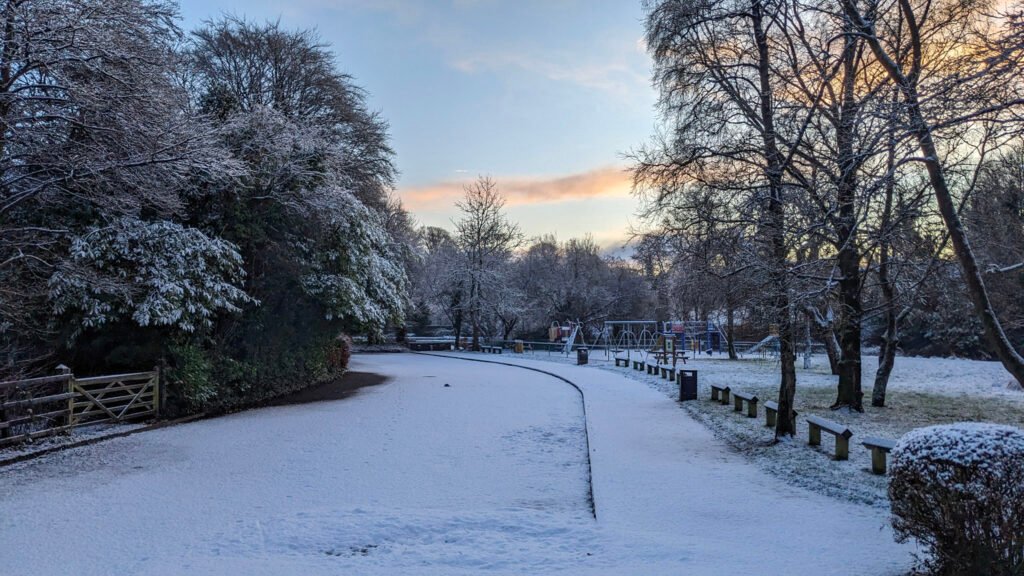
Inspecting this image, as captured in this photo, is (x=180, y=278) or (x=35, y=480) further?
(x=180, y=278)

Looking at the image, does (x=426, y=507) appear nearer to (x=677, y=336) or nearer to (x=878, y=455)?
(x=878, y=455)

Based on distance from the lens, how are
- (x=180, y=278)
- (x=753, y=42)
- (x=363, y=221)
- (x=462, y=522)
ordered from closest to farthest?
(x=462, y=522), (x=753, y=42), (x=180, y=278), (x=363, y=221)

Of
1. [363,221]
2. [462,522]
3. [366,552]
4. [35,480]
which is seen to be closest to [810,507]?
[462,522]

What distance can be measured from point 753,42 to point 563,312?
37719 millimetres

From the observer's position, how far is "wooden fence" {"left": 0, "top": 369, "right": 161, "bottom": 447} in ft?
33.0

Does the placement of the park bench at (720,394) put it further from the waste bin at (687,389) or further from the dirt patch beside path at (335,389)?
the dirt patch beside path at (335,389)

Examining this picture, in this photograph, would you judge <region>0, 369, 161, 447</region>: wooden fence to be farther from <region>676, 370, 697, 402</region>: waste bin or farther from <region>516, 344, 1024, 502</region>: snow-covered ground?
<region>676, 370, 697, 402</region>: waste bin

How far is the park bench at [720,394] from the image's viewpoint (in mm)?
14117

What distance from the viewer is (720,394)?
15.3 metres

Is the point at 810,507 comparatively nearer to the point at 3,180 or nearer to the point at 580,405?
the point at 580,405

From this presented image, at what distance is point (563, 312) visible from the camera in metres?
48.2

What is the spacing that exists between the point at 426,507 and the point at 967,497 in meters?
4.87

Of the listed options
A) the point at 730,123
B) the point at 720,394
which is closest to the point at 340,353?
Answer: the point at 720,394

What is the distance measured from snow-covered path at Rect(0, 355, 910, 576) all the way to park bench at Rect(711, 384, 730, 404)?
103 inches
